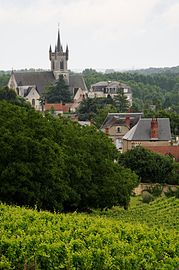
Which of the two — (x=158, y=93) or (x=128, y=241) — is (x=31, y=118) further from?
(x=158, y=93)

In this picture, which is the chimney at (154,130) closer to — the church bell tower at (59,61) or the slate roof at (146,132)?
the slate roof at (146,132)

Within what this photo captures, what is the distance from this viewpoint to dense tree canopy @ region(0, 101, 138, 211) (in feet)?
101

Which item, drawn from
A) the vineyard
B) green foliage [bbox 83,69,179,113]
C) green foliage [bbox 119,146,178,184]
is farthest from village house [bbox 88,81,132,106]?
the vineyard

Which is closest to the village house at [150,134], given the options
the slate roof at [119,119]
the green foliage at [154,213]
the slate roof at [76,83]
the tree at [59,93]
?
the slate roof at [119,119]

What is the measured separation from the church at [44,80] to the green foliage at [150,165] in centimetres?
6888

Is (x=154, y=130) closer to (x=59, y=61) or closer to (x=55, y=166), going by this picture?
(x=55, y=166)

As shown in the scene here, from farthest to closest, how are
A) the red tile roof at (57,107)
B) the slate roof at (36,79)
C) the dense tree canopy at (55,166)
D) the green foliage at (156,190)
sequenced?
1. the slate roof at (36,79)
2. the red tile roof at (57,107)
3. the green foliage at (156,190)
4. the dense tree canopy at (55,166)

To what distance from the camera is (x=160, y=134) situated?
204 ft

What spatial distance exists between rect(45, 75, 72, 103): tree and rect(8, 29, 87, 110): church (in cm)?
397

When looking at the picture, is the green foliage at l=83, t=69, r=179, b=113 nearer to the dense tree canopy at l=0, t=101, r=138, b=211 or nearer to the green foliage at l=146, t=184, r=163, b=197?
the green foliage at l=146, t=184, r=163, b=197

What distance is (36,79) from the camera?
421 feet

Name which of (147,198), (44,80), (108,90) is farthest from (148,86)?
(147,198)

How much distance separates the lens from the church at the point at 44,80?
122731 mm

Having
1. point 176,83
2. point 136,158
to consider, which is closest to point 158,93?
point 176,83
